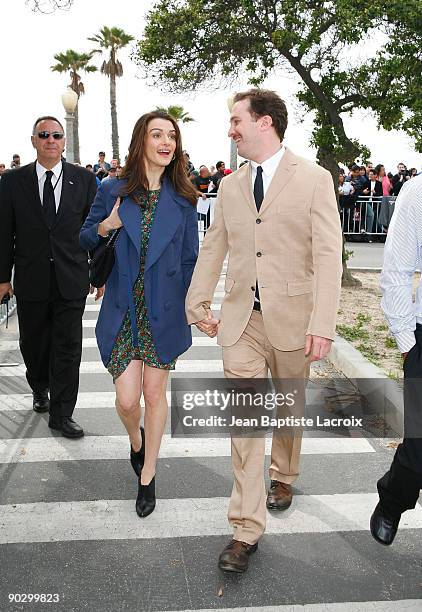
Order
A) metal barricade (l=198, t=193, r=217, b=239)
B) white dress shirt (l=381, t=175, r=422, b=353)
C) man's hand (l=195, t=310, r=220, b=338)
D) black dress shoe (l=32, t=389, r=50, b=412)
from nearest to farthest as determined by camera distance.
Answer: white dress shirt (l=381, t=175, r=422, b=353) < man's hand (l=195, t=310, r=220, b=338) < black dress shoe (l=32, t=389, r=50, b=412) < metal barricade (l=198, t=193, r=217, b=239)

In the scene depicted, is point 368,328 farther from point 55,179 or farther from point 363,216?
point 363,216

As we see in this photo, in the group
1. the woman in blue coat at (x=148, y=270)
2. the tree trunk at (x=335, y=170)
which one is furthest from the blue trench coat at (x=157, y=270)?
the tree trunk at (x=335, y=170)

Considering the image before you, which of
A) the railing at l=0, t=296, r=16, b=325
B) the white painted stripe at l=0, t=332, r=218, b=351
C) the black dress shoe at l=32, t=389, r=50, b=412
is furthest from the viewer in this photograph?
the railing at l=0, t=296, r=16, b=325

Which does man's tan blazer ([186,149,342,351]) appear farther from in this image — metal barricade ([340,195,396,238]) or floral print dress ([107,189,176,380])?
metal barricade ([340,195,396,238])

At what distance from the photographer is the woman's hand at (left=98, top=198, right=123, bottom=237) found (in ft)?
13.8

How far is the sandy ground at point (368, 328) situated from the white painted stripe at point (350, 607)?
348cm

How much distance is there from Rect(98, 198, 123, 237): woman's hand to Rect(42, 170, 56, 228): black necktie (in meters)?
1.24

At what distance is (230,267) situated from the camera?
13.1 feet

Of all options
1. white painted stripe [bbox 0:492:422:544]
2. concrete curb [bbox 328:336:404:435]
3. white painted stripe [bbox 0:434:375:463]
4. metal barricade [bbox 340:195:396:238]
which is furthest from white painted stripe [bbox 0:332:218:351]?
metal barricade [bbox 340:195:396:238]

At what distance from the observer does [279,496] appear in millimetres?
4379

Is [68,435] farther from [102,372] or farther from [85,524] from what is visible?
[102,372]

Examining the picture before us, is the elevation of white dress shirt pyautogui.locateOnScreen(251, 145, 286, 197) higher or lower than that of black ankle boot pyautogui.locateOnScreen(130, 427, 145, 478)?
higher

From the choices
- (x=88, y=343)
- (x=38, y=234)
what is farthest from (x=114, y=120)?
(x=38, y=234)

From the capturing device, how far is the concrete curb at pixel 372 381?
5844mm
